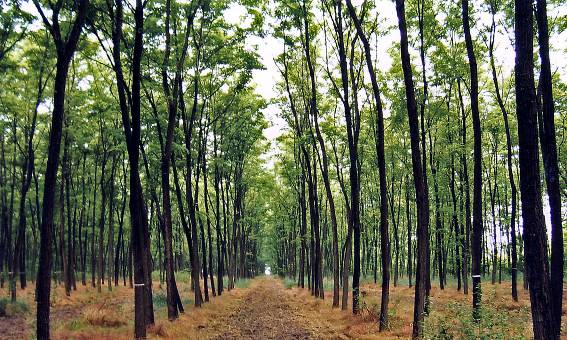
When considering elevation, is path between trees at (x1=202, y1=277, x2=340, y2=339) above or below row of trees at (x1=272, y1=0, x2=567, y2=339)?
below

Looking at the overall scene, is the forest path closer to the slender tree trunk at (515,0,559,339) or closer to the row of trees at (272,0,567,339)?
the row of trees at (272,0,567,339)

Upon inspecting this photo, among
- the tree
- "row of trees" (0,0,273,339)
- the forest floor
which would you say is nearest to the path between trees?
the forest floor

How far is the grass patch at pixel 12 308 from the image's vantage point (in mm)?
19234

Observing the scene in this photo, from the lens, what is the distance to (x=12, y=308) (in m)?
19.7

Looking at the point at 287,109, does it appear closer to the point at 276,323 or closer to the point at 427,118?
the point at 427,118

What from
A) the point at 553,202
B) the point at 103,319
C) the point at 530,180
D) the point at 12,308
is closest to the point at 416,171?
the point at 553,202

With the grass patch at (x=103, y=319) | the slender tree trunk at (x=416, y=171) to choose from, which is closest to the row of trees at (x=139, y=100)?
the grass patch at (x=103, y=319)

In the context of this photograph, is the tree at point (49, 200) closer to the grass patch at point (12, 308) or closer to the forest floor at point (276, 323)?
the forest floor at point (276, 323)

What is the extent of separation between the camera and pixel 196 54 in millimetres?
18531

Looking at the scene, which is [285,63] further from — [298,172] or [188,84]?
[298,172]

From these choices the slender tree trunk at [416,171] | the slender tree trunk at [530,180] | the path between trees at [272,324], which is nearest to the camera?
the slender tree trunk at [530,180]

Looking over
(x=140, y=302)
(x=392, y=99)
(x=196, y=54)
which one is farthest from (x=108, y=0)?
(x=392, y=99)

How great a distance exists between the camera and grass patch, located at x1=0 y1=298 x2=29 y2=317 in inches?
757

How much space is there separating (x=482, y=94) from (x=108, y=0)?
2342cm
